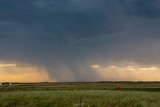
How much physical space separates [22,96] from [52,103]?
5.00m

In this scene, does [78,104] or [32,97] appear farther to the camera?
[32,97]

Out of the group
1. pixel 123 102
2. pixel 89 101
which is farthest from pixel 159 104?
pixel 89 101

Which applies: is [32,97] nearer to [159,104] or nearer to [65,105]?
[65,105]

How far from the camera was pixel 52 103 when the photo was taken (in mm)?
39406

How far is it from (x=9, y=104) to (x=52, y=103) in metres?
4.56

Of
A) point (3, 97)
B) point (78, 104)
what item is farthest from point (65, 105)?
point (3, 97)

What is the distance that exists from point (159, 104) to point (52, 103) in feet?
37.1

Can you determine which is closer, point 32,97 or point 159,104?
point 159,104

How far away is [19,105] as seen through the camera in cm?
3903

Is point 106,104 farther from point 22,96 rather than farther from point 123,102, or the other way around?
point 22,96

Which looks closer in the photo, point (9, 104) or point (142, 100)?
point (9, 104)

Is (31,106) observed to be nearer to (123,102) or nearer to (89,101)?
(89,101)

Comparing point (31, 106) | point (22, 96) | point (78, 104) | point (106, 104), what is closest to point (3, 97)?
point (22, 96)

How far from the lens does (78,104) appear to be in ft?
125
